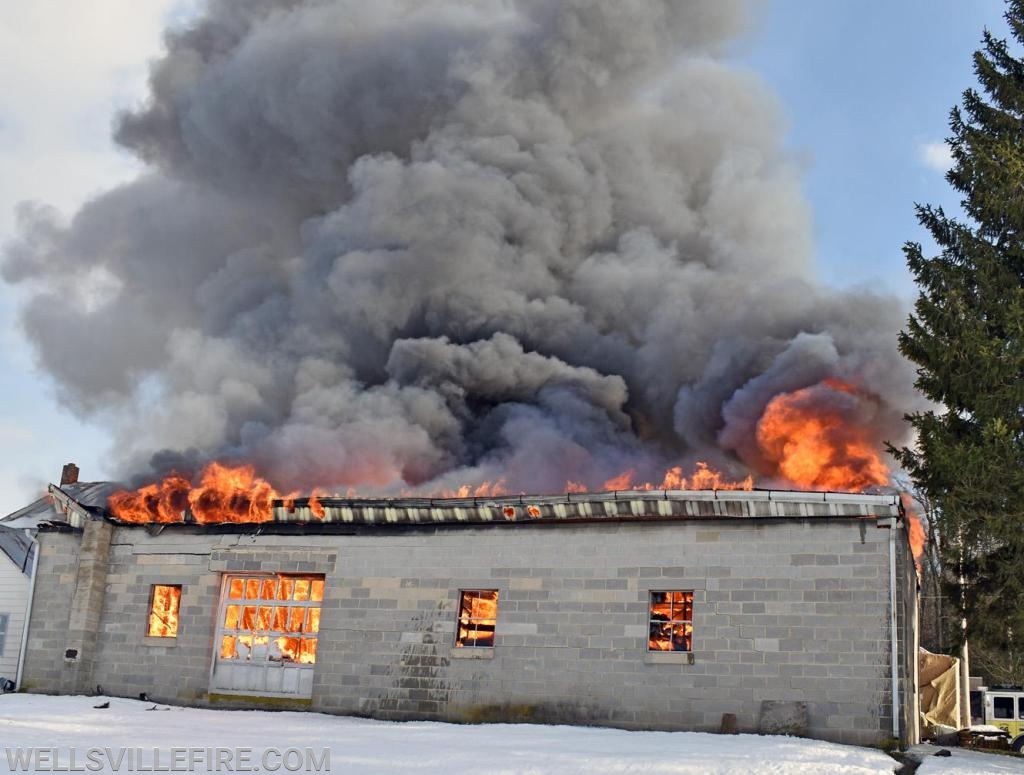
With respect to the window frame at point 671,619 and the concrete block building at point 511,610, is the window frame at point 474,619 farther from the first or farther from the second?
the window frame at point 671,619

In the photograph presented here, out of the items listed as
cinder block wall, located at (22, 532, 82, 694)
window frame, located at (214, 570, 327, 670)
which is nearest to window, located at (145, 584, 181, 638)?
window frame, located at (214, 570, 327, 670)

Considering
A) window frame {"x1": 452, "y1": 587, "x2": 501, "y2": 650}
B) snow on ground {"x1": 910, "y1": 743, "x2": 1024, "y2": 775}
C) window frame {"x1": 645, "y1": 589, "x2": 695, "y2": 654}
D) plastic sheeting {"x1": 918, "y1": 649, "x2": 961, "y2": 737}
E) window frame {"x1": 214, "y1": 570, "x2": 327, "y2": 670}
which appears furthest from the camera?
plastic sheeting {"x1": 918, "y1": 649, "x2": 961, "y2": 737}

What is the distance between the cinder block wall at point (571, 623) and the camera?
50.0 ft

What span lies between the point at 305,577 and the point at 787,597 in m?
8.65

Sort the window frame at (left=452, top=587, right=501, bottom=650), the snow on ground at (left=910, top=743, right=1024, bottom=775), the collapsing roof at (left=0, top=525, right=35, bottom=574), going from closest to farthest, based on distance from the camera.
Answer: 1. the snow on ground at (left=910, top=743, right=1024, bottom=775)
2. the window frame at (left=452, top=587, right=501, bottom=650)
3. the collapsing roof at (left=0, top=525, right=35, bottom=574)

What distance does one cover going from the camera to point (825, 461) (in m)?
21.8

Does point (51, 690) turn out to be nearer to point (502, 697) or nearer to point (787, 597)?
point (502, 697)

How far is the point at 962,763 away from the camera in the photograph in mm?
13555

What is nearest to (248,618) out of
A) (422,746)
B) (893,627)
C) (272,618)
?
(272,618)

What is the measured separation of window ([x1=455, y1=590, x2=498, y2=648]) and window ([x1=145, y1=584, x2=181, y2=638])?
5822mm

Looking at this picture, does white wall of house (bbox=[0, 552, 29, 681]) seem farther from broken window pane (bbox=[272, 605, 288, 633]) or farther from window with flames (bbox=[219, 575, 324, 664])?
broken window pane (bbox=[272, 605, 288, 633])

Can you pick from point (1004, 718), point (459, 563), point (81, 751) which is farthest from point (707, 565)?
point (1004, 718)

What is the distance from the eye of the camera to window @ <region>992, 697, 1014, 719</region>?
28.8 metres

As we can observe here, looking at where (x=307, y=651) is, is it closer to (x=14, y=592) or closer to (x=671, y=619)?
(x=671, y=619)
